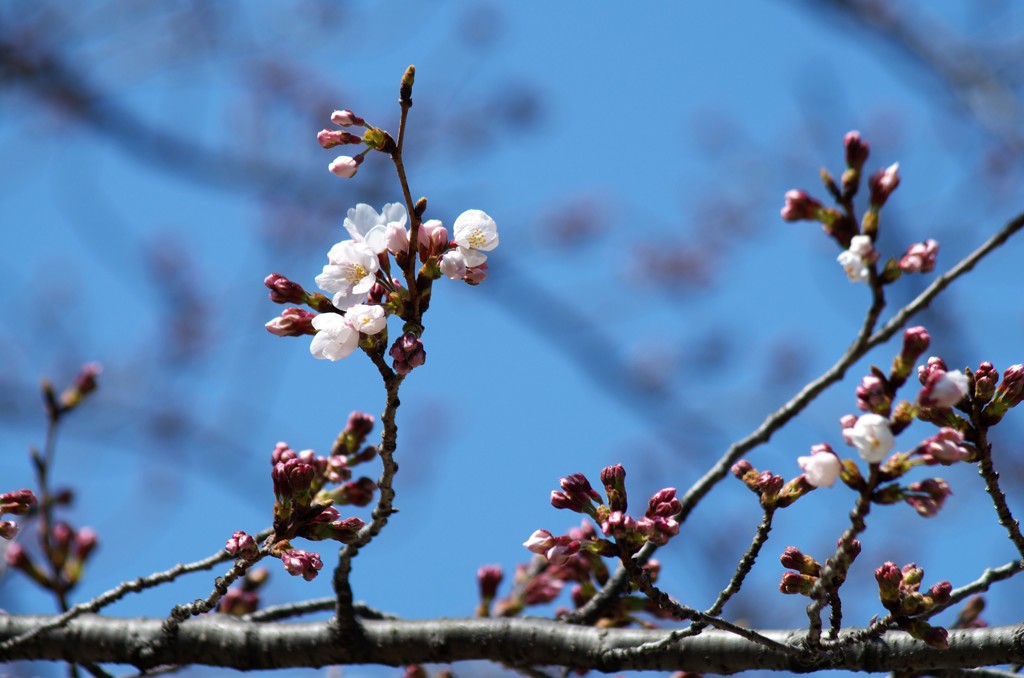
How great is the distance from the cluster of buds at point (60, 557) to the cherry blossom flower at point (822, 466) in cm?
230

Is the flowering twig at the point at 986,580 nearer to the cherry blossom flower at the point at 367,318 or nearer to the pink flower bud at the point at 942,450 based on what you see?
the pink flower bud at the point at 942,450

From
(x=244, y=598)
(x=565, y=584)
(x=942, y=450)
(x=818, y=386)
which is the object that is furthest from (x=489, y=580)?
(x=942, y=450)

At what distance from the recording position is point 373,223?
2.03m

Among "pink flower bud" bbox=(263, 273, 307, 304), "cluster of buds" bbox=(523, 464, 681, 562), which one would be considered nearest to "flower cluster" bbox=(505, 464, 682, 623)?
"cluster of buds" bbox=(523, 464, 681, 562)

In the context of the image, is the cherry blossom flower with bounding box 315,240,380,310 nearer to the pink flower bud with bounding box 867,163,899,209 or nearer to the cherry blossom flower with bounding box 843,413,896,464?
the cherry blossom flower with bounding box 843,413,896,464

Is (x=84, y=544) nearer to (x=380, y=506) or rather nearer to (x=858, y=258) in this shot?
(x=380, y=506)

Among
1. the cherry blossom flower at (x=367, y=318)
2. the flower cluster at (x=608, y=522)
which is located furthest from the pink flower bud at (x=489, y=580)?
the cherry blossom flower at (x=367, y=318)

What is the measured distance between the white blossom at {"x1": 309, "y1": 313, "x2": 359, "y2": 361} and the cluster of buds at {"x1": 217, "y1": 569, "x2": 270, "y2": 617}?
143 centimetres

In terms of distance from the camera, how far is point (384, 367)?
1848 mm

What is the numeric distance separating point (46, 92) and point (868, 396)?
27.2ft

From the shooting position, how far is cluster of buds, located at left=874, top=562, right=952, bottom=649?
2.03 meters

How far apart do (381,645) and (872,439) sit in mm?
1405

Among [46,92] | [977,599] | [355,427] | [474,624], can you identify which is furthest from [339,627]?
[46,92]

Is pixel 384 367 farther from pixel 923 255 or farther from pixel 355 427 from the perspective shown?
pixel 923 255
